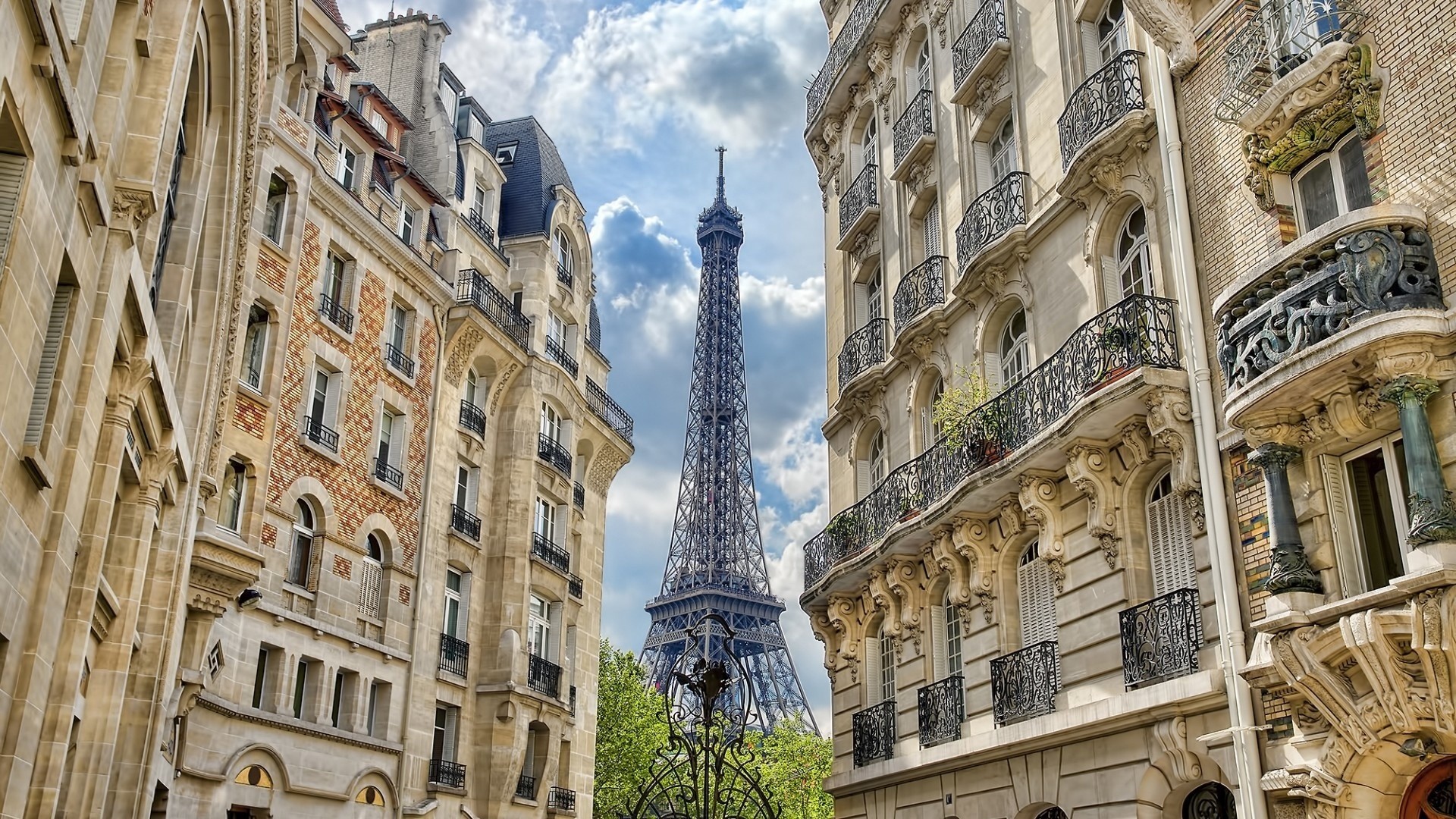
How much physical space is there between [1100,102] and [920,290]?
6.28 meters

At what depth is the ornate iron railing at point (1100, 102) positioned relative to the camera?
18234 millimetres

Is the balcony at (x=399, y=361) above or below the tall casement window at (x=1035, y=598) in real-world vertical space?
above

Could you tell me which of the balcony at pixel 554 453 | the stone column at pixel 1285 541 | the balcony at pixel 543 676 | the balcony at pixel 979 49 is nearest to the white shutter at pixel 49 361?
the stone column at pixel 1285 541

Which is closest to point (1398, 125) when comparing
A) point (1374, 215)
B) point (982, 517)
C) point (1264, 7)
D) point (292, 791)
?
point (1374, 215)

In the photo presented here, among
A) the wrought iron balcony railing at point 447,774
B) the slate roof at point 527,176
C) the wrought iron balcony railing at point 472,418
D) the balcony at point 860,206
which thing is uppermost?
the slate roof at point 527,176

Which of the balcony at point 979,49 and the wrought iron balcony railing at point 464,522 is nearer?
the balcony at point 979,49

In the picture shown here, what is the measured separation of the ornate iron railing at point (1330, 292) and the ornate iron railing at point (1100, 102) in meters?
4.86

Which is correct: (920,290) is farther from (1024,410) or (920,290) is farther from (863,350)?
(1024,410)

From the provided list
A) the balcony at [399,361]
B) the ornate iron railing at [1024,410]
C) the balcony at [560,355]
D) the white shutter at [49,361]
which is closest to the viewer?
the white shutter at [49,361]

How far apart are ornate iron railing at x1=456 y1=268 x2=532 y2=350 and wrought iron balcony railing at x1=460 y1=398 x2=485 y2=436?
2.50 m

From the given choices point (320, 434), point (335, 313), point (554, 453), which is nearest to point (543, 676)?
point (554, 453)

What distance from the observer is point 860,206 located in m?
28.6

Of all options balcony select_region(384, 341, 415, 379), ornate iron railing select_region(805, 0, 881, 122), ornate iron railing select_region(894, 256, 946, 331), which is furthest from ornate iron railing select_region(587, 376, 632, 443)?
ornate iron railing select_region(894, 256, 946, 331)

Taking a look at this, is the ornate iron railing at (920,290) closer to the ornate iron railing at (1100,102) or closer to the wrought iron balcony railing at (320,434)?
the ornate iron railing at (1100,102)
